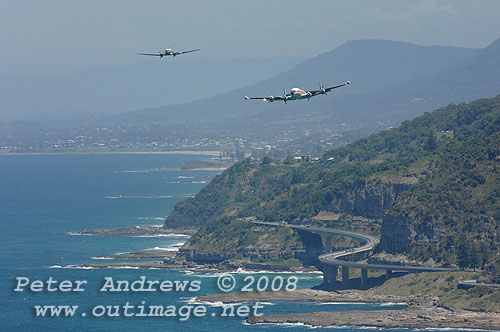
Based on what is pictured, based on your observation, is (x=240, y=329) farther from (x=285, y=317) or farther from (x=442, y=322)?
(x=442, y=322)

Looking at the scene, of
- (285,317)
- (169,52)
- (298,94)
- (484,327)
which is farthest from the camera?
(285,317)

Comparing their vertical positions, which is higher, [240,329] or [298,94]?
[298,94]

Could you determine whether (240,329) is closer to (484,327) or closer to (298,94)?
(484,327)

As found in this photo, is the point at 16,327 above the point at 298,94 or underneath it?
underneath

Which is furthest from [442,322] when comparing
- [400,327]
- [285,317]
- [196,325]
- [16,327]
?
[16,327]

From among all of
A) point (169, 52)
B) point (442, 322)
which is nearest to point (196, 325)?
point (442, 322)

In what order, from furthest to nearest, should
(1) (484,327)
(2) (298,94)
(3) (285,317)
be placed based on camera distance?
(3) (285,317), (1) (484,327), (2) (298,94)

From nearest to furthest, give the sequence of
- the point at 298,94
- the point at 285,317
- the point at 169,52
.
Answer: the point at 298,94 → the point at 169,52 → the point at 285,317

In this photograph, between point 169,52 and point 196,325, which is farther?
point 196,325

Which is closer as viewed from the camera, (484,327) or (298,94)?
(298,94)
